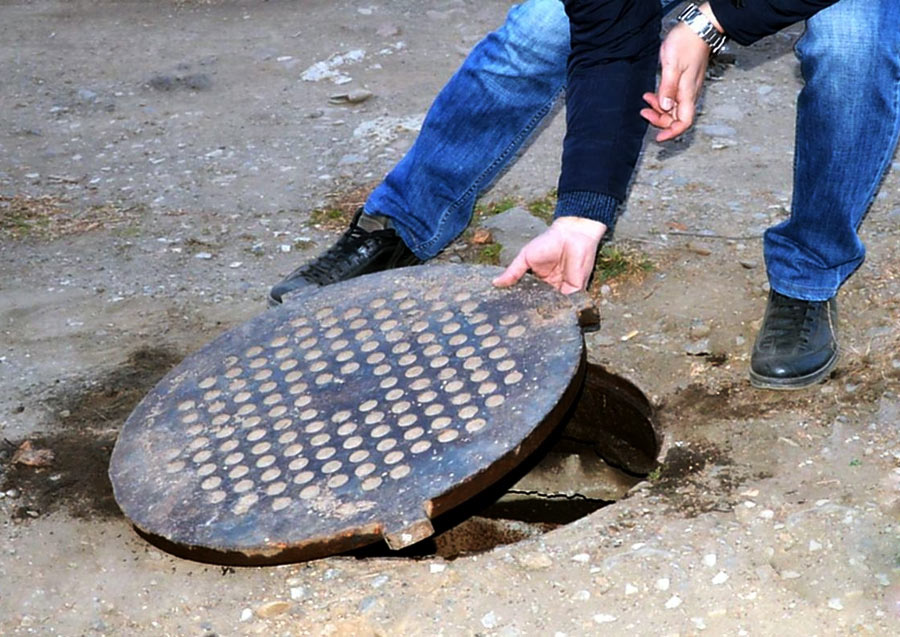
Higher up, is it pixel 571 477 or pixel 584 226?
pixel 584 226

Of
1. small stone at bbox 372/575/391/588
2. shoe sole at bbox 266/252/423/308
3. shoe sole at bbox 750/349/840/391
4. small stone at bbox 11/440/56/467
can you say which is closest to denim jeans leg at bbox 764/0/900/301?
shoe sole at bbox 750/349/840/391

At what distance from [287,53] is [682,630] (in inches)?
107

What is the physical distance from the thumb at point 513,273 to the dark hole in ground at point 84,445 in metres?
0.66

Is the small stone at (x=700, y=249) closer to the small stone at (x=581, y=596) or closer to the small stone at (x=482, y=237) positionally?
the small stone at (x=482, y=237)

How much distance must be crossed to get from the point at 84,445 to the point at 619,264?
1111 millimetres

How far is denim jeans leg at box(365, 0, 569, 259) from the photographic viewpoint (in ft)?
7.04

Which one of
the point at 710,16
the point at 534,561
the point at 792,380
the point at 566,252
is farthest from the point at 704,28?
the point at 534,561

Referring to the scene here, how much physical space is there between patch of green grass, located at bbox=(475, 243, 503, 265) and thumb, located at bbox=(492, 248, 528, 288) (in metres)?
0.43

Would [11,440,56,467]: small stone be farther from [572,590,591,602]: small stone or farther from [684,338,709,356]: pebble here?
[684,338,709,356]: pebble

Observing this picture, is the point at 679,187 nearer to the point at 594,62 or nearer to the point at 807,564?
the point at 594,62

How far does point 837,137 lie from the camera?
75.0 inches

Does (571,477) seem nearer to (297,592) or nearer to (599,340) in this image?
(599,340)

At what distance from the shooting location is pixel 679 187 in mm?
2752

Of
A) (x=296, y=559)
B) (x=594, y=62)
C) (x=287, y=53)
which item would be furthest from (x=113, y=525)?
(x=287, y=53)
